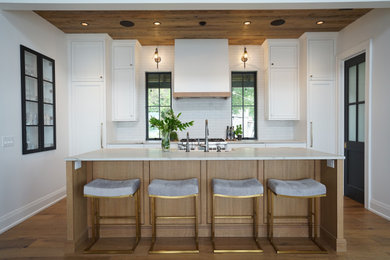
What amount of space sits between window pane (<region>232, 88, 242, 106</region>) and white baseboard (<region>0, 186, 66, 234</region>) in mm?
3571

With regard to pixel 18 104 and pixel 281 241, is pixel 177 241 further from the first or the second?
pixel 18 104

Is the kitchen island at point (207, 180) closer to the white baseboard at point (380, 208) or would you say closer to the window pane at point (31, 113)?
the white baseboard at point (380, 208)

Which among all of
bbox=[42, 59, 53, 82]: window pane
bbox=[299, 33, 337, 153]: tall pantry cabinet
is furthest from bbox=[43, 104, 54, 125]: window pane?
bbox=[299, 33, 337, 153]: tall pantry cabinet

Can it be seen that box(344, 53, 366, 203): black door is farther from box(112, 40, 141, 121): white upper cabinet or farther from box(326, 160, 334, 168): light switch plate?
box(112, 40, 141, 121): white upper cabinet

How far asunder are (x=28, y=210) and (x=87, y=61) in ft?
8.30

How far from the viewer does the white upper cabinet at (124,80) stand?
4.50m

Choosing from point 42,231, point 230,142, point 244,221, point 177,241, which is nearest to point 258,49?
point 230,142

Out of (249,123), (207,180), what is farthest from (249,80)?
(207,180)


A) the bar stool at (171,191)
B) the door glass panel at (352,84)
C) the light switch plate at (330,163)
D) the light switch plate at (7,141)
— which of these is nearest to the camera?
the bar stool at (171,191)

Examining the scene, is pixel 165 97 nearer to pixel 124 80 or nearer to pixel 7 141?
pixel 124 80

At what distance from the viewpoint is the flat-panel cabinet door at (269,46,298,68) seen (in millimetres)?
4488

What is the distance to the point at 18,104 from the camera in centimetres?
305

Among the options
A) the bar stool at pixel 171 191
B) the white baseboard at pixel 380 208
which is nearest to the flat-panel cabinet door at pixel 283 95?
the white baseboard at pixel 380 208

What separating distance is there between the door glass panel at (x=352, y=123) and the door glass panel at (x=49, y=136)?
4831 mm
